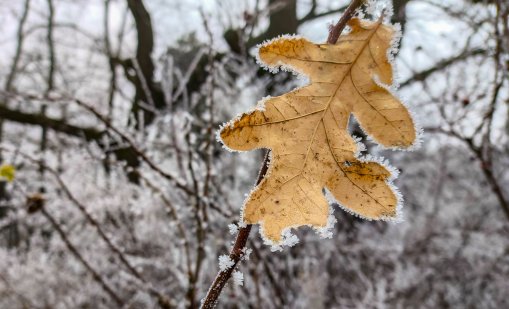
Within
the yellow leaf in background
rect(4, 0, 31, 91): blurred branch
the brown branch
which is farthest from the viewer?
rect(4, 0, 31, 91): blurred branch

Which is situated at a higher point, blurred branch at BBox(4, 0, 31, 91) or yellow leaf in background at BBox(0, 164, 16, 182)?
blurred branch at BBox(4, 0, 31, 91)

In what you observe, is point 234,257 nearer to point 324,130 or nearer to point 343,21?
point 324,130

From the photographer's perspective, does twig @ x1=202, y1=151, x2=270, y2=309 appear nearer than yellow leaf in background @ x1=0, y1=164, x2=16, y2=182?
Yes

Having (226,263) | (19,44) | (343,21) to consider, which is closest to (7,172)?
(226,263)

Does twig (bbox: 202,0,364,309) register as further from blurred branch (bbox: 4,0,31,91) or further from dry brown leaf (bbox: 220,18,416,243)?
blurred branch (bbox: 4,0,31,91)

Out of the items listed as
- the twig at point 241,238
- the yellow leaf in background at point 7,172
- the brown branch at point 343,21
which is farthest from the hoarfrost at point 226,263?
the yellow leaf in background at point 7,172

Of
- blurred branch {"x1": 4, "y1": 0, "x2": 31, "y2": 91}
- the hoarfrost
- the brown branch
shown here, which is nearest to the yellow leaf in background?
the hoarfrost

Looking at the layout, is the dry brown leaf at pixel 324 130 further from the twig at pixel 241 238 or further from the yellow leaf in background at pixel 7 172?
the yellow leaf in background at pixel 7 172
